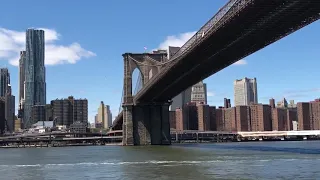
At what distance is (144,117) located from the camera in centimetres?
8156

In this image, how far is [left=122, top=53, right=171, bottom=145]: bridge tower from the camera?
264 ft

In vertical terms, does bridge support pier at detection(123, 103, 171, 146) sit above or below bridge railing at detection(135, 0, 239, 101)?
below

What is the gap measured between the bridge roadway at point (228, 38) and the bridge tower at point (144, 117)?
1623 mm

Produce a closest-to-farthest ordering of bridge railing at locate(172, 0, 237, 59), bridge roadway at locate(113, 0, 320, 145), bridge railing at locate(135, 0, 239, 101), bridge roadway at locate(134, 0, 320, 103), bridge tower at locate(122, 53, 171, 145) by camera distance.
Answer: bridge roadway at locate(134, 0, 320, 103)
bridge roadway at locate(113, 0, 320, 145)
bridge railing at locate(172, 0, 237, 59)
bridge railing at locate(135, 0, 239, 101)
bridge tower at locate(122, 53, 171, 145)

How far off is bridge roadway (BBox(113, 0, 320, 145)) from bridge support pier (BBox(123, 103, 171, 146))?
1797 millimetres

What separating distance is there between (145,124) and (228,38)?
A: 42477mm

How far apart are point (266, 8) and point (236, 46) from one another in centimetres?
1215

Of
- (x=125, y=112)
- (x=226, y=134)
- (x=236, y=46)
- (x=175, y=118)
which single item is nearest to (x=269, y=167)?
(x=236, y=46)

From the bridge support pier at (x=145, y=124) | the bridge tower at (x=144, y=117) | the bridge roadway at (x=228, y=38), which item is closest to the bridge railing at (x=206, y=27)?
the bridge roadway at (x=228, y=38)

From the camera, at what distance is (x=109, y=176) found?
84.8 ft

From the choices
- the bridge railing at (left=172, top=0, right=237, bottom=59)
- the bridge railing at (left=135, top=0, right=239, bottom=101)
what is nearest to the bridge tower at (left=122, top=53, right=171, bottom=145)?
the bridge railing at (left=135, top=0, right=239, bottom=101)

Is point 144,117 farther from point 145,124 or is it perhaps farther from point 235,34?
point 235,34

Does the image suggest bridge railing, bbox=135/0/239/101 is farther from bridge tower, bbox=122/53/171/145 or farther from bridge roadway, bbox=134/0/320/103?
bridge tower, bbox=122/53/171/145

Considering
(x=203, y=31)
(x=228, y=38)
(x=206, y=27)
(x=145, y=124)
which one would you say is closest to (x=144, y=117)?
(x=145, y=124)
